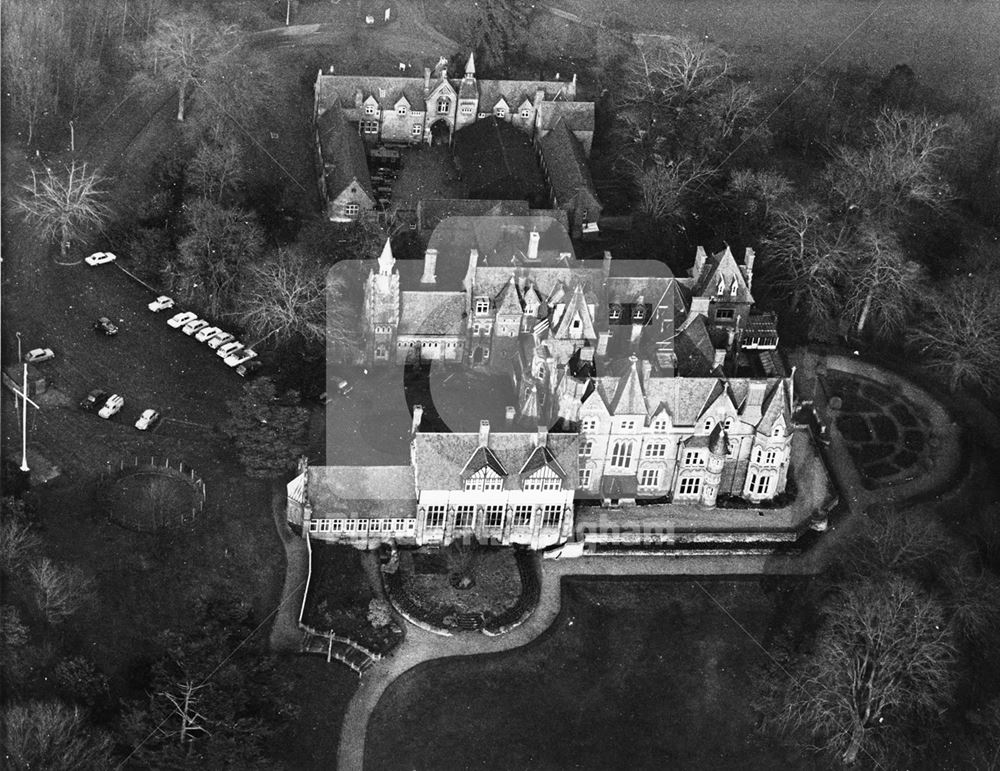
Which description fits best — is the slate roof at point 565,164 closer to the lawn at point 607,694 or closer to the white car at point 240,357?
the white car at point 240,357

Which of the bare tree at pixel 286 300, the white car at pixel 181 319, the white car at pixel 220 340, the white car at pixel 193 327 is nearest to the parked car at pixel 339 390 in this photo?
the bare tree at pixel 286 300

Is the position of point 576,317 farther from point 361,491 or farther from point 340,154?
point 340,154

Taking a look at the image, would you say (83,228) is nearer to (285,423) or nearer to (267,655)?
(285,423)

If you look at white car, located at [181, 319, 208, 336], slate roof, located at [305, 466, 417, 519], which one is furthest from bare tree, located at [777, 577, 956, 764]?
white car, located at [181, 319, 208, 336]

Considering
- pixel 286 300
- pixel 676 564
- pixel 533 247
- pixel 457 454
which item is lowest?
pixel 676 564

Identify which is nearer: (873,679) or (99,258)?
(873,679)

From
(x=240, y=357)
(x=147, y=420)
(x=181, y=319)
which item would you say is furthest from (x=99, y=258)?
(x=147, y=420)

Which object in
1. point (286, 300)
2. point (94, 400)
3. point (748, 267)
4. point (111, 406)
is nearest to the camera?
point (111, 406)
